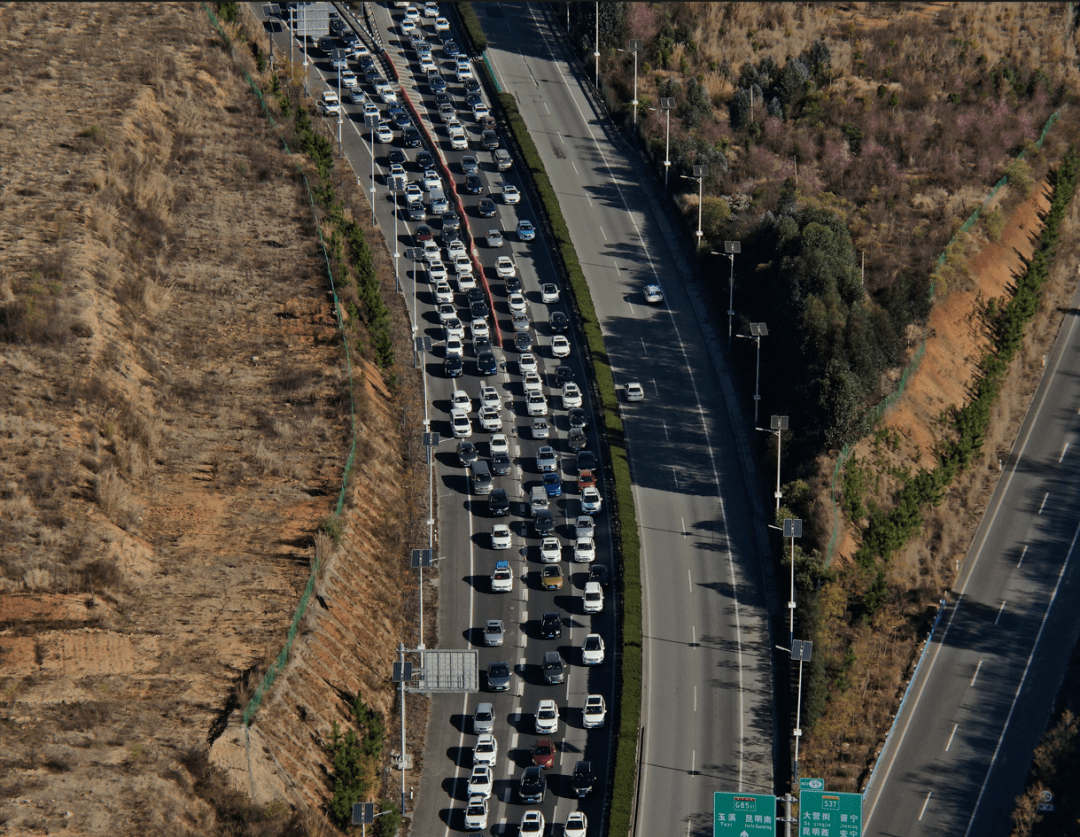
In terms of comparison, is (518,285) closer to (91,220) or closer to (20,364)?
(91,220)

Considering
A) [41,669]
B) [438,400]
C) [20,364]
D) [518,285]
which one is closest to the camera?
[41,669]

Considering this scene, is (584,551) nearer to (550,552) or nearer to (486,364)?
(550,552)

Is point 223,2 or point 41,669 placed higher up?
point 223,2

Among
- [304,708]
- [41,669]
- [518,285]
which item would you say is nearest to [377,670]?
[304,708]

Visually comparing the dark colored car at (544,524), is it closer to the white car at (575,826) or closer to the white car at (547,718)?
the white car at (547,718)

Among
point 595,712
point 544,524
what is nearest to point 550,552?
point 544,524
